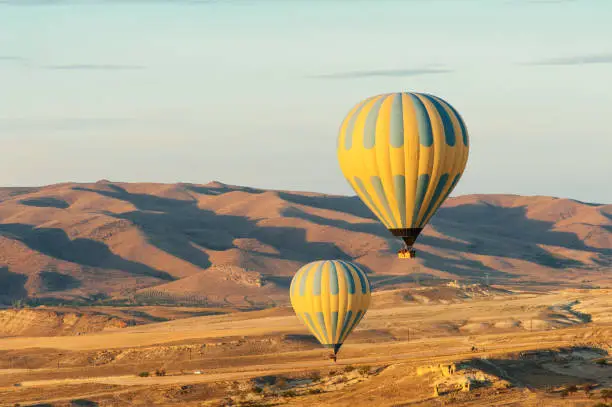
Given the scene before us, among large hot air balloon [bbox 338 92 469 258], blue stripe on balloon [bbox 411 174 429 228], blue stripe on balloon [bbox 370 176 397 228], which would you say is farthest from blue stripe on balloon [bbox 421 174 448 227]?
blue stripe on balloon [bbox 370 176 397 228]

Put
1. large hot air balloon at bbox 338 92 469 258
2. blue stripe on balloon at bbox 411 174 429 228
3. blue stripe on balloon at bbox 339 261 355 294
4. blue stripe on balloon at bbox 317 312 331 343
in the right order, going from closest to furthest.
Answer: large hot air balloon at bbox 338 92 469 258, blue stripe on balloon at bbox 411 174 429 228, blue stripe on balloon at bbox 317 312 331 343, blue stripe on balloon at bbox 339 261 355 294

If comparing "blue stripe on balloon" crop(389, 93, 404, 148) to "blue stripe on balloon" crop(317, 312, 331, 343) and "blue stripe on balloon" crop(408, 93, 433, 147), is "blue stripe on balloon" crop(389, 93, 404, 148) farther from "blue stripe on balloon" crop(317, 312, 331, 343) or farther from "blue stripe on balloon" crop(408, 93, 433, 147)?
Answer: "blue stripe on balloon" crop(317, 312, 331, 343)

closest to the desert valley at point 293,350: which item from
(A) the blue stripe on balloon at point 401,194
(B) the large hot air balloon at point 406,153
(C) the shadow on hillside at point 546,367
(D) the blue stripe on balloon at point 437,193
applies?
(C) the shadow on hillside at point 546,367

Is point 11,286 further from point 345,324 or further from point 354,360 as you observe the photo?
point 345,324

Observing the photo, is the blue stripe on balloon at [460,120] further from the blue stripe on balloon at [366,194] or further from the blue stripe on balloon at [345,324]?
the blue stripe on balloon at [345,324]

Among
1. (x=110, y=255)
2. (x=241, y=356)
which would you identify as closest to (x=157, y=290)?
(x=110, y=255)

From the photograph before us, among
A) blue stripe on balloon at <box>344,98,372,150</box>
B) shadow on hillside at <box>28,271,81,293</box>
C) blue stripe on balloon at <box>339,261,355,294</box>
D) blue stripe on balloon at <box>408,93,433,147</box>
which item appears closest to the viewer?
blue stripe on balloon at <box>408,93,433,147</box>

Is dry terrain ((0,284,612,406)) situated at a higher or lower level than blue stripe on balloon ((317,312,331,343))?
lower
